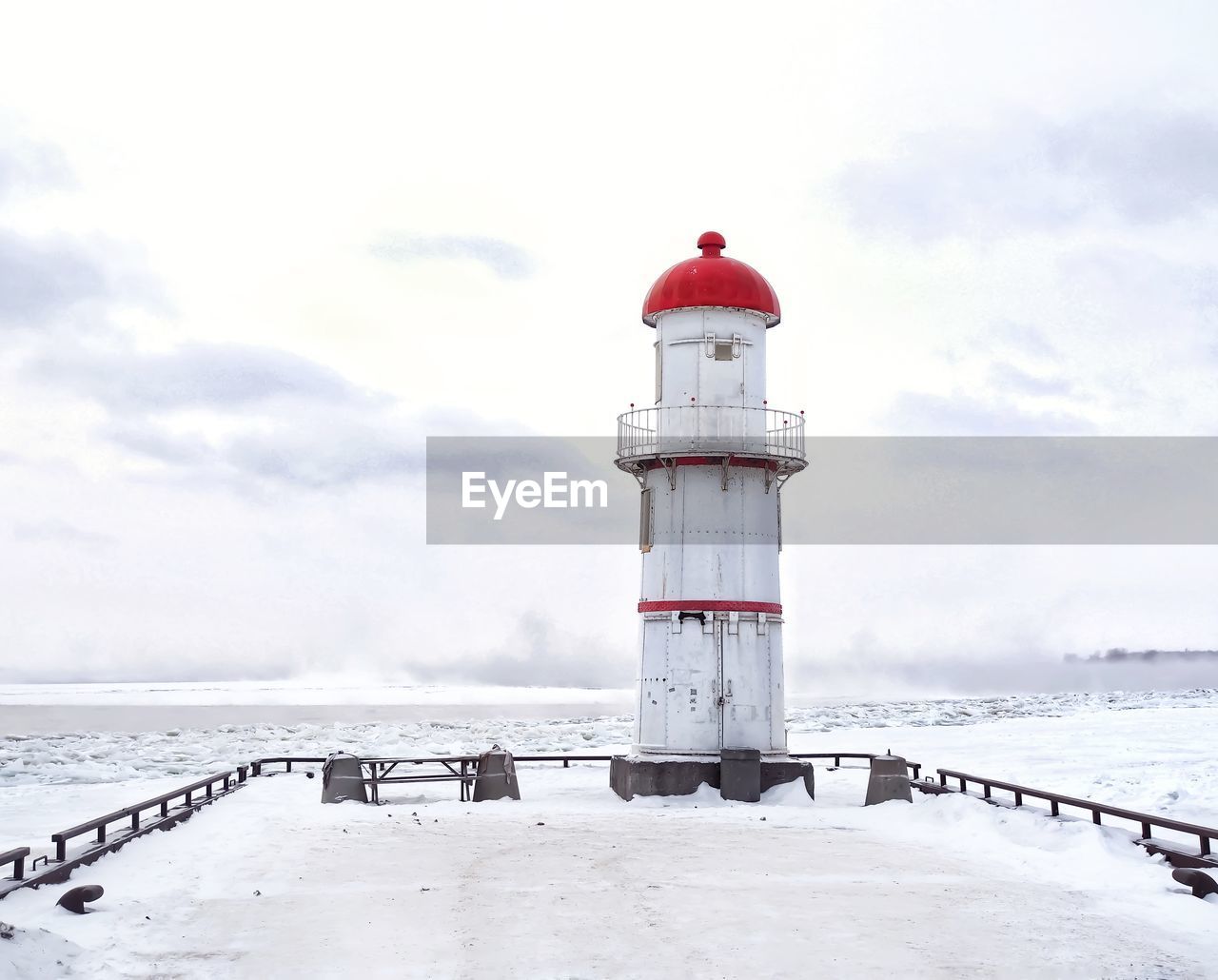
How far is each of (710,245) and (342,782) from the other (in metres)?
14.4

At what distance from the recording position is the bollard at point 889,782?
2373 centimetres

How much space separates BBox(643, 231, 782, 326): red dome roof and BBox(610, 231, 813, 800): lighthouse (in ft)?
0.11

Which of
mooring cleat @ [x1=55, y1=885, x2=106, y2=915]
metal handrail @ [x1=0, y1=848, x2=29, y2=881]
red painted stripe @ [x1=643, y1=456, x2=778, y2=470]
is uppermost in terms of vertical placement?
red painted stripe @ [x1=643, y1=456, x2=778, y2=470]

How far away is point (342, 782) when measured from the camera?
24266mm

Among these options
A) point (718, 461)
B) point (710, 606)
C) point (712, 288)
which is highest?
point (712, 288)

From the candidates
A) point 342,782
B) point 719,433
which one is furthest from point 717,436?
point 342,782

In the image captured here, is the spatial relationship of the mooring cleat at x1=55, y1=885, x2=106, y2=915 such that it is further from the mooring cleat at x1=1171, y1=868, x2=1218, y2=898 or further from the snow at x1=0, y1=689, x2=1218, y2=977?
the mooring cleat at x1=1171, y1=868, x2=1218, y2=898

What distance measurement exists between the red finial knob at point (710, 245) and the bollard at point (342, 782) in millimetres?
13650

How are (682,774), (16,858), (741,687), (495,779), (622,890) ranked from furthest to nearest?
(741,687) < (682,774) < (495,779) < (622,890) < (16,858)

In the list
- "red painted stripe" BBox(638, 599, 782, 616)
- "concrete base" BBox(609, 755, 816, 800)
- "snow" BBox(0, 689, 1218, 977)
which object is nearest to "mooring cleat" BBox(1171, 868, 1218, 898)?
"snow" BBox(0, 689, 1218, 977)

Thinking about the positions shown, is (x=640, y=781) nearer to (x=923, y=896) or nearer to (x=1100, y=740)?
(x=923, y=896)

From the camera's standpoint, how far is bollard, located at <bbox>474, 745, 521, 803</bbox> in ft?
81.7

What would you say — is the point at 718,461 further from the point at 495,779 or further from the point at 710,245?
the point at 495,779

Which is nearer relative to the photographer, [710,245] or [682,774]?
[682,774]
